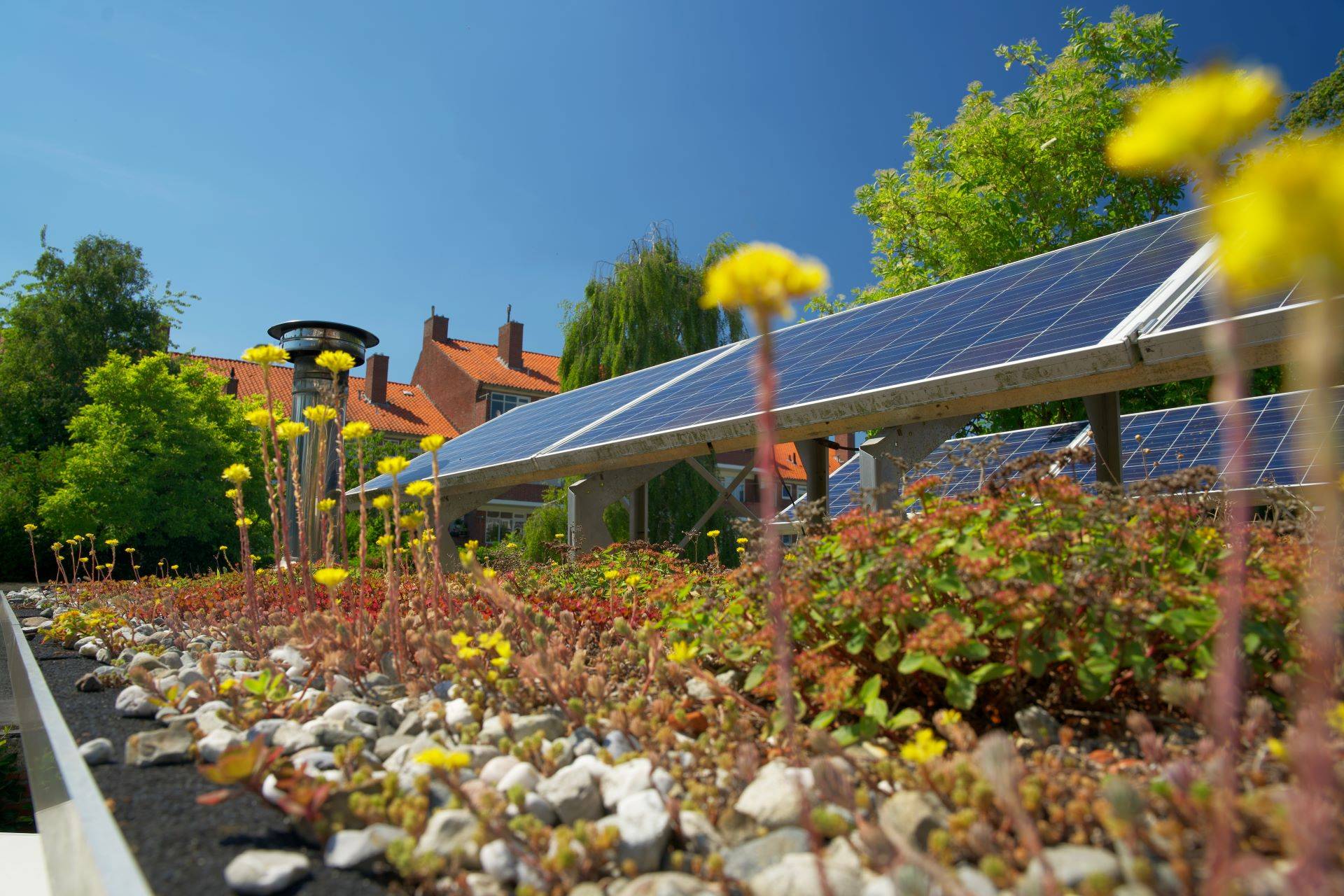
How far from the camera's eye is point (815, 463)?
7.87 m

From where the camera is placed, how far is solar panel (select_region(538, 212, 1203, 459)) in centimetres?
501

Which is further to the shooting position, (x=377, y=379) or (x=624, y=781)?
(x=377, y=379)

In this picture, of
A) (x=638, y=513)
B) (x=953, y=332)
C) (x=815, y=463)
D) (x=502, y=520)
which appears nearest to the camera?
(x=953, y=332)

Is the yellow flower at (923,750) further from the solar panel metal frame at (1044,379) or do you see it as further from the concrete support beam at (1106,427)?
the concrete support beam at (1106,427)

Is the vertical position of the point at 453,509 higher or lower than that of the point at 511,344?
lower

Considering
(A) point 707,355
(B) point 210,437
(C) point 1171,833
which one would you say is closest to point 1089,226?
(A) point 707,355

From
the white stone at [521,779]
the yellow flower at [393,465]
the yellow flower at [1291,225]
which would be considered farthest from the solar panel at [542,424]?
the yellow flower at [1291,225]

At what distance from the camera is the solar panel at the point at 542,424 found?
30.3ft

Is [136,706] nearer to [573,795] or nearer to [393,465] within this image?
[393,465]

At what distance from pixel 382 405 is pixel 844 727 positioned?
4154cm

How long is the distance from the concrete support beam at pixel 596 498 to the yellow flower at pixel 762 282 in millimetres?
6953

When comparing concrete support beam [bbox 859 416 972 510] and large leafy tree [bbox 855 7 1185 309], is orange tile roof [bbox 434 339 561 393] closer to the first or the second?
large leafy tree [bbox 855 7 1185 309]

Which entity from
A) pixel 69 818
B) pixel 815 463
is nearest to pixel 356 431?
pixel 69 818

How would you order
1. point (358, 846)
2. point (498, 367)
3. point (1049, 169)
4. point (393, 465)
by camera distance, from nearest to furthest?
point (358, 846) → point (393, 465) → point (1049, 169) → point (498, 367)
